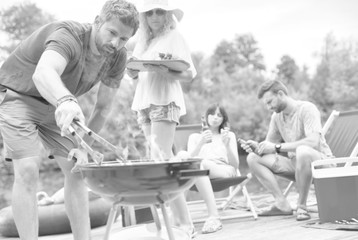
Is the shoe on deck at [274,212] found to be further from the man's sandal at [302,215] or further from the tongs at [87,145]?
the tongs at [87,145]

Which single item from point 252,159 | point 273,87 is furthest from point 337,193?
point 273,87

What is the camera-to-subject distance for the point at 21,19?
48.9ft

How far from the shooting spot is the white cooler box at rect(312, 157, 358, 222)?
2900 millimetres

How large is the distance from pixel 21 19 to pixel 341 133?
1340 centimetres

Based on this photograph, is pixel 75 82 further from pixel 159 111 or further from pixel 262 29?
pixel 262 29

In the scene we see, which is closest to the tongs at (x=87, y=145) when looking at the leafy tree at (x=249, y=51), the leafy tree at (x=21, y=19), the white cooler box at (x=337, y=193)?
the white cooler box at (x=337, y=193)

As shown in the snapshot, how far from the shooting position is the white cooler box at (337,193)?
9.52 feet

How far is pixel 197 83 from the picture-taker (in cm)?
2133

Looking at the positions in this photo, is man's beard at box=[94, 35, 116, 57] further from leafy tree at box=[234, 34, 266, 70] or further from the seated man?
leafy tree at box=[234, 34, 266, 70]

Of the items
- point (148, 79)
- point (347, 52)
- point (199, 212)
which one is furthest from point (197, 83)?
point (148, 79)

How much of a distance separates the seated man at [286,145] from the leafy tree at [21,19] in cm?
1262

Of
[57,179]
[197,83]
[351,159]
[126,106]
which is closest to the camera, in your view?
[351,159]

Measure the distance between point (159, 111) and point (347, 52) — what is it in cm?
2145

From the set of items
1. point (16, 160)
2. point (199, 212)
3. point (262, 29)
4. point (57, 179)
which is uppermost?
point (262, 29)
